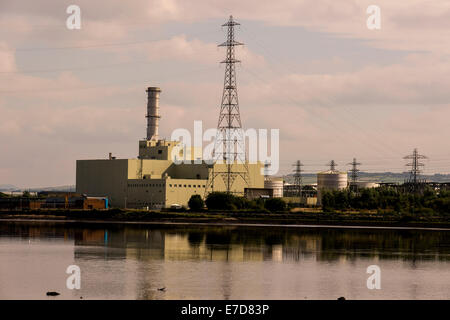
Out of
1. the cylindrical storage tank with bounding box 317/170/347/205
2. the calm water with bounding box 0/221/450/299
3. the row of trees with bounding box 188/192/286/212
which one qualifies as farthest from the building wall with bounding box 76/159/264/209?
the cylindrical storage tank with bounding box 317/170/347/205

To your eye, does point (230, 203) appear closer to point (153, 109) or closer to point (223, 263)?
point (153, 109)

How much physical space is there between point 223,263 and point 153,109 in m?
56.6

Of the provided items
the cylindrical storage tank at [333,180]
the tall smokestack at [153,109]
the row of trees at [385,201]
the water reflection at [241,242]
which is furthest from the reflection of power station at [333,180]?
the water reflection at [241,242]

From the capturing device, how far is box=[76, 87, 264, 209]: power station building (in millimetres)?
92062

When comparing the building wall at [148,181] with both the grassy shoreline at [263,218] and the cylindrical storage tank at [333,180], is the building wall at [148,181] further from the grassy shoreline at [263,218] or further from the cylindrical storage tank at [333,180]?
the cylindrical storage tank at [333,180]

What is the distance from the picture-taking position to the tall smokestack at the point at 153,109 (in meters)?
98.8

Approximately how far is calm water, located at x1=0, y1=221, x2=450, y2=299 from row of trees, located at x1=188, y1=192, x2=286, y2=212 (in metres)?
14.5

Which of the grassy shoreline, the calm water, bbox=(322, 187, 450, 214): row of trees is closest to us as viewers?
the calm water

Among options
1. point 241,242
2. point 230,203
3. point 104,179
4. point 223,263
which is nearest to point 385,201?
point 230,203

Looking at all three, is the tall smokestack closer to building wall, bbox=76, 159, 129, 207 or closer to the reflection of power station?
building wall, bbox=76, 159, 129, 207

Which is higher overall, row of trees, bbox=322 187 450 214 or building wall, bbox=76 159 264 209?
building wall, bbox=76 159 264 209

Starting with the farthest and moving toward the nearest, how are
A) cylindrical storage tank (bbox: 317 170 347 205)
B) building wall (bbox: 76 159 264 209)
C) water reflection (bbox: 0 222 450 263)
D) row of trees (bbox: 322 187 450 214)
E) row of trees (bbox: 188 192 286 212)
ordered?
cylindrical storage tank (bbox: 317 170 347 205) → building wall (bbox: 76 159 264 209) → row of trees (bbox: 322 187 450 214) → row of trees (bbox: 188 192 286 212) → water reflection (bbox: 0 222 450 263)

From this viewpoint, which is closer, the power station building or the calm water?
the calm water
